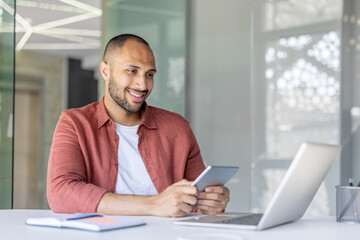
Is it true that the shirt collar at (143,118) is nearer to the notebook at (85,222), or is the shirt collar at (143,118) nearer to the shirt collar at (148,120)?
the shirt collar at (148,120)

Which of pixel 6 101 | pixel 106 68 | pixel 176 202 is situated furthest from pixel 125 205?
pixel 6 101

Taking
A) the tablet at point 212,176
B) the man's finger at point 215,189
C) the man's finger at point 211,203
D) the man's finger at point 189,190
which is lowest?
the man's finger at point 211,203

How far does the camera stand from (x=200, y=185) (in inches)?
66.4

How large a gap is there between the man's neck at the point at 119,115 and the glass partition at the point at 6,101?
1.37 meters

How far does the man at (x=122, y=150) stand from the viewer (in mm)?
1791

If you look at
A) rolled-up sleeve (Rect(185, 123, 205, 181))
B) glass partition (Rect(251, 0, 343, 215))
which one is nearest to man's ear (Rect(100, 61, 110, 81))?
rolled-up sleeve (Rect(185, 123, 205, 181))

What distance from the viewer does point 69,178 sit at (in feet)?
6.09

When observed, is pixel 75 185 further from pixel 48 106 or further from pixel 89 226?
pixel 48 106

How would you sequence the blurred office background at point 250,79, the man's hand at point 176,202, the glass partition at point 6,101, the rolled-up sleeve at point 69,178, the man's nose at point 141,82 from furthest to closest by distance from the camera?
the blurred office background at point 250,79, the glass partition at point 6,101, the man's nose at point 141,82, the rolled-up sleeve at point 69,178, the man's hand at point 176,202

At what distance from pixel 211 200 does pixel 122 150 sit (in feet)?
1.73

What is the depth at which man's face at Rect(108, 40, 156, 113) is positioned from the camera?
7.41 ft

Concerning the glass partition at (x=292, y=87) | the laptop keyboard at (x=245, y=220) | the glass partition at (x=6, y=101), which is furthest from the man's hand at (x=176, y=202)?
the glass partition at (x=292, y=87)

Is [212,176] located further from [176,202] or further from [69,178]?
[69,178]

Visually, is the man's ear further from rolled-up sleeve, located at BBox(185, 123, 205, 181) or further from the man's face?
rolled-up sleeve, located at BBox(185, 123, 205, 181)
